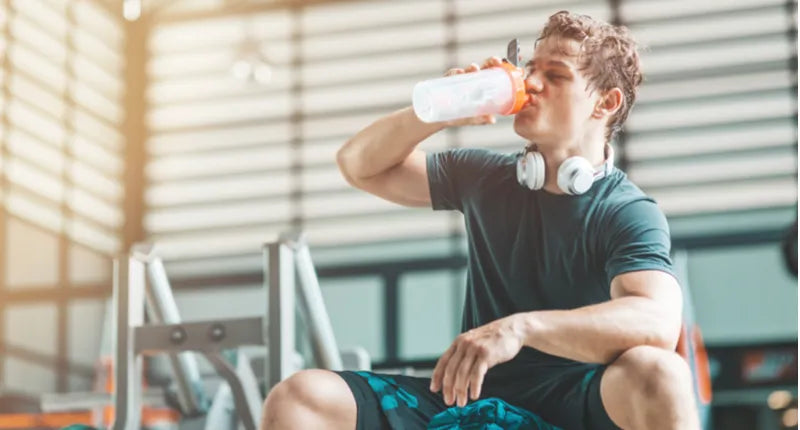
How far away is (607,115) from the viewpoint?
4.98 ft

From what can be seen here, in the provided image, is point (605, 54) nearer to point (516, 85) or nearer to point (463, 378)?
point (516, 85)

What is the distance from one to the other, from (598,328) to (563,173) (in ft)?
0.84

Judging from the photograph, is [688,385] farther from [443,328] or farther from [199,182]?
[199,182]

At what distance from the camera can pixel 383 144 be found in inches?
60.6

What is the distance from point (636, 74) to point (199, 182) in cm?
577

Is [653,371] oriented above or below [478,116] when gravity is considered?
below

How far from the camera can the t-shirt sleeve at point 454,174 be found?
1.56m

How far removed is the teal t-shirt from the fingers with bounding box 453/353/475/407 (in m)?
0.26

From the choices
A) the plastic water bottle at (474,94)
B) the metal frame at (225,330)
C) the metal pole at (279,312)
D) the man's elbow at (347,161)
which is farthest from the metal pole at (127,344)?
the plastic water bottle at (474,94)

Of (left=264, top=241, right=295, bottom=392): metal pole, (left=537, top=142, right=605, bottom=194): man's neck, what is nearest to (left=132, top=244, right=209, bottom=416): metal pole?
(left=264, top=241, right=295, bottom=392): metal pole

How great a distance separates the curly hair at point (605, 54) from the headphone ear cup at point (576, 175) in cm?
13

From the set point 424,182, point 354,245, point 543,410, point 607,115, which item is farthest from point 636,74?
point 354,245

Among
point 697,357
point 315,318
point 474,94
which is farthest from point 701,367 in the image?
point 474,94

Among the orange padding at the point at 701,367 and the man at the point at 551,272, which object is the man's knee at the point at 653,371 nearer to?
the man at the point at 551,272
